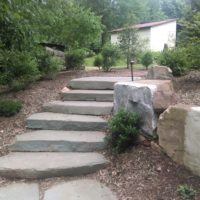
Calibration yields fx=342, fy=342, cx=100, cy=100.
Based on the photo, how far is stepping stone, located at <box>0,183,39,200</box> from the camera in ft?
11.4

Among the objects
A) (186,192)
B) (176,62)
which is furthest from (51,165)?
(176,62)

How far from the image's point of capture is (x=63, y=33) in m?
8.52

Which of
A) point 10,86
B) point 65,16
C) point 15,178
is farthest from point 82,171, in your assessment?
point 65,16

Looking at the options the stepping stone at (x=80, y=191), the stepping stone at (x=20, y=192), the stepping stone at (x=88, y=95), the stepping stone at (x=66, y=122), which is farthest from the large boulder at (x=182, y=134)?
the stepping stone at (x=88, y=95)

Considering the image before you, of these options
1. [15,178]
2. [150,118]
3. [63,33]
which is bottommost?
[15,178]

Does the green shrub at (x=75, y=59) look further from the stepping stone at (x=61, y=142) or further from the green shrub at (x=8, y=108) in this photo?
the stepping stone at (x=61, y=142)

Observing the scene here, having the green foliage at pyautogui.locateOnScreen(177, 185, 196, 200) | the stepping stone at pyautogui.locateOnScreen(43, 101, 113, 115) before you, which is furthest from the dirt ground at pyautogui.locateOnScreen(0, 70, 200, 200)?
the stepping stone at pyautogui.locateOnScreen(43, 101, 113, 115)

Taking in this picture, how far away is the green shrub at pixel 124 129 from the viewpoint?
13.0ft

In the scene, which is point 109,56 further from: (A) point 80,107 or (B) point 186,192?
(B) point 186,192

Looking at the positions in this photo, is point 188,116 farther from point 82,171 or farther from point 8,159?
point 8,159

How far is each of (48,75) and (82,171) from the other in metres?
3.77

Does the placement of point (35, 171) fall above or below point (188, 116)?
below

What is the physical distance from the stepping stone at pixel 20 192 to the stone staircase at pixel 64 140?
161 mm

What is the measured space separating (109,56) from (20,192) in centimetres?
550
